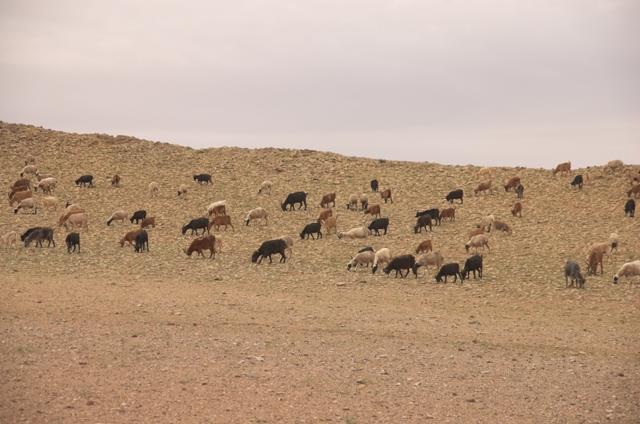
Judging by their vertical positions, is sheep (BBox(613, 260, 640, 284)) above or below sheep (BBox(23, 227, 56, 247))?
above

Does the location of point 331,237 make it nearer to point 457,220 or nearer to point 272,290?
point 457,220

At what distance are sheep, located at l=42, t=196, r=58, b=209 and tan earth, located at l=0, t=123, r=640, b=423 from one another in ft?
2.28

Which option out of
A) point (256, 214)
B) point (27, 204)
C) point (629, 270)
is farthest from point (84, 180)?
point (629, 270)

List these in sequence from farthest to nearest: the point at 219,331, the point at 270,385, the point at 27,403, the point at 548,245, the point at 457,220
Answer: the point at 457,220 < the point at 548,245 < the point at 219,331 < the point at 270,385 < the point at 27,403

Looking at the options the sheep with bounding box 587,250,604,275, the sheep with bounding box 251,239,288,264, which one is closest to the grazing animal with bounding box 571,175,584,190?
the sheep with bounding box 587,250,604,275

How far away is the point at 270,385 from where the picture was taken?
12617mm

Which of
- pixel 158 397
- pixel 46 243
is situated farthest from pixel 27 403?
pixel 46 243

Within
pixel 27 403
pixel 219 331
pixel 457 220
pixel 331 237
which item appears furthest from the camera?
pixel 457 220

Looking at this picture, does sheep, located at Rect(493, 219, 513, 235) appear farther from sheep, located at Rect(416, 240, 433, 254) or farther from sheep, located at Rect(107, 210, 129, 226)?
sheep, located at Rect(107, 210, 129, 226)

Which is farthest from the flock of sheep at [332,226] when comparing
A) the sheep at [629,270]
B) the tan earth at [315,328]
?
the tan earth at [315,328]

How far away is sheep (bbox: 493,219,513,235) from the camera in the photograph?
3092 cm

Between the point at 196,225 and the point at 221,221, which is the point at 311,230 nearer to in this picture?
the point at 221,221

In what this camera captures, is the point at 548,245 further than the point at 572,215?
No

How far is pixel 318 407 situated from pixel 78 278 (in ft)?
41.9
